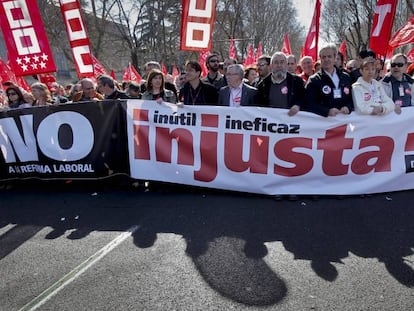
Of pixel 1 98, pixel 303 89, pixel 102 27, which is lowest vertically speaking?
pixel 1 98

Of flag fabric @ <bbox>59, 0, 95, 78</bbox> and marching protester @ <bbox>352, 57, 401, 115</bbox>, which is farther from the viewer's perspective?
flag fabric @ <bbox>59, 0, 95, 78</bbox>

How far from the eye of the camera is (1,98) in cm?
788

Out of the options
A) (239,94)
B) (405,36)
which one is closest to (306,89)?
(239,94)

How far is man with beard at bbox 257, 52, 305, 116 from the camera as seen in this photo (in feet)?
14.4

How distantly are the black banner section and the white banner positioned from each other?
47.7 inches

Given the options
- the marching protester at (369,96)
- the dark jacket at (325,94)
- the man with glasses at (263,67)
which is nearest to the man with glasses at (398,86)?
the marching protester at (369,96)

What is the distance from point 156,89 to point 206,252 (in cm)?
281

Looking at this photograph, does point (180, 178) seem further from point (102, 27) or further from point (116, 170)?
point (102, 27)

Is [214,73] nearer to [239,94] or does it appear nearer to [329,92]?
[239,94]

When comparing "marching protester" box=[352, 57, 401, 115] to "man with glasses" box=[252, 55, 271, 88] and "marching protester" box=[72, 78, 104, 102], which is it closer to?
"man with glasses" box=[252, 55, 271, 88]

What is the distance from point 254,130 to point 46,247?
8.96 ft

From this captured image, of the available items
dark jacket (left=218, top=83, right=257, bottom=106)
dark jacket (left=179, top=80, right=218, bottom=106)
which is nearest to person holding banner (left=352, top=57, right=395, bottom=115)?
dark jacket (left=218, top=83, right=257, bottom=106)

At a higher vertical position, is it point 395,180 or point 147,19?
point 147,19

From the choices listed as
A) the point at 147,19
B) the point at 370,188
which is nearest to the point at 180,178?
the point at 370,188
